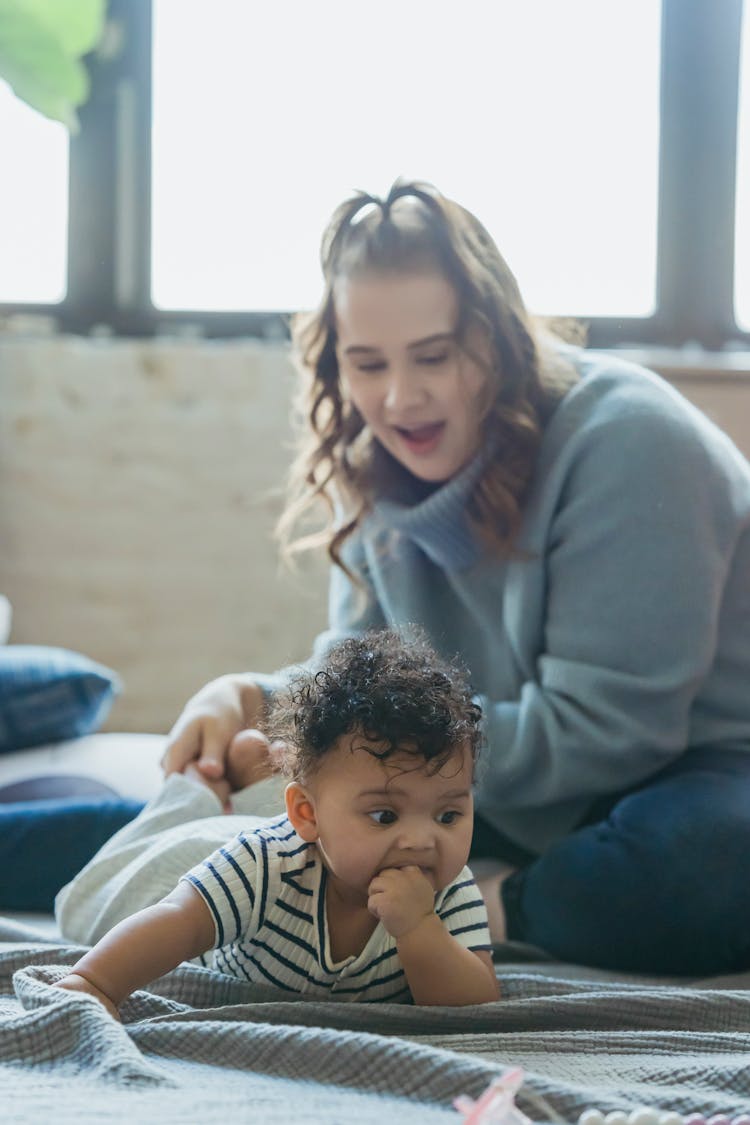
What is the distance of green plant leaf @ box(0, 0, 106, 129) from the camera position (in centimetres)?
194

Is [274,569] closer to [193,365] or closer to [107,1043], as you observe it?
[193,365]

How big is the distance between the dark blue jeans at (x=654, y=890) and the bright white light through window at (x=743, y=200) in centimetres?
151

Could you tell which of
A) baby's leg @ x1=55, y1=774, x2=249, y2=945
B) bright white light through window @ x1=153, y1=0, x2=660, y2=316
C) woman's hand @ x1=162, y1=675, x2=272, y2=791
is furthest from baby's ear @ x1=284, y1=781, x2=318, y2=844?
bright white light through window @ x1=153, y1=0, x2=660, y2=316

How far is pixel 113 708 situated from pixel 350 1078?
1.78 m

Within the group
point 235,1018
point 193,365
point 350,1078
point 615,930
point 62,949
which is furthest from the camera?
point 193,365

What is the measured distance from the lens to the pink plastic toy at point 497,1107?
0.62 m

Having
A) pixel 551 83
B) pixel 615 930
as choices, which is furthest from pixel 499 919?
pixel 551 83

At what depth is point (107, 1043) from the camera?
29.2 inches

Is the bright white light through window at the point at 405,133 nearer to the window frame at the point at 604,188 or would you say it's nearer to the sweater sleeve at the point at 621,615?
the window frame at the point at 604,188

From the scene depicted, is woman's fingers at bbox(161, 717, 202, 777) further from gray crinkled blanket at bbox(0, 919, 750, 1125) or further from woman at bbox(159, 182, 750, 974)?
gray crinkled blanket at bbox(0, 919, 750, 1125)

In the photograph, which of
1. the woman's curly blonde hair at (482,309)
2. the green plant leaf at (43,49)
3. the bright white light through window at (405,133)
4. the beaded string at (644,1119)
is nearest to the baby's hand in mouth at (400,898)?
the beaded string at (644,1119)

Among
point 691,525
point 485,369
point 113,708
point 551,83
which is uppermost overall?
point 551,83

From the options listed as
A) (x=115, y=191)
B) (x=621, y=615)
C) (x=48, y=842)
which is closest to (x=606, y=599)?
(x=621, y=615)

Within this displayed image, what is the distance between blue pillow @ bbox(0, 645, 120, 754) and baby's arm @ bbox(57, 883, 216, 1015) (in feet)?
2.83
